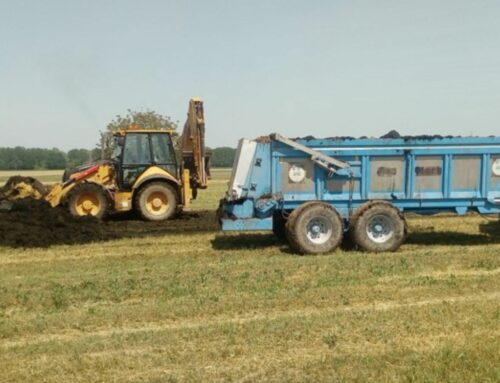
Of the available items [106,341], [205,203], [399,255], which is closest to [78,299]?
[106,341]

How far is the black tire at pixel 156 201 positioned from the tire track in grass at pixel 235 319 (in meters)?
8.14

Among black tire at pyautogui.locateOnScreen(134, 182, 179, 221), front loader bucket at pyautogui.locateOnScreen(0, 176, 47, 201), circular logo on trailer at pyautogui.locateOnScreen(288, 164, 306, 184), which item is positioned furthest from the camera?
front loader bucket at pyautogui.locateOnScreen(0, 176, 47, 201)

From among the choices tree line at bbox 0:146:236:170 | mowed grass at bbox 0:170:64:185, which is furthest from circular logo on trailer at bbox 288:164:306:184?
tree line at bbox 0:146:236:170

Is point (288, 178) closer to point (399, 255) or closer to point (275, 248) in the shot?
point (275, 248)

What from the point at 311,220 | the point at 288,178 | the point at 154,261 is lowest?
the point at 154,261

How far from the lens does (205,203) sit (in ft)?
63.9

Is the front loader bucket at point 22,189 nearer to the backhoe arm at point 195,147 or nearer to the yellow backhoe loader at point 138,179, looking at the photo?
the yellow backhoe loader at point 138,179

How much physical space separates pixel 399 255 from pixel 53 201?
824 centimetres

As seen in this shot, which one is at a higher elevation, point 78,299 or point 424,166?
point 424,166

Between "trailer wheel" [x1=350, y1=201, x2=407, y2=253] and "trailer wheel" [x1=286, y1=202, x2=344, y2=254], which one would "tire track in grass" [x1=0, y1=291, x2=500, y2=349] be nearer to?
"trailer wheel" [x1=350, y1=201, x2=407, y2=253]

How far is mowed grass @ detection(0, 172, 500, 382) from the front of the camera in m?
4.46

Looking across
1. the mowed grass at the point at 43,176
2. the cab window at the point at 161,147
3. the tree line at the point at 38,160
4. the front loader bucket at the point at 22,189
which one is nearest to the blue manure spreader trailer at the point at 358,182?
the cab window at the point at 161,147

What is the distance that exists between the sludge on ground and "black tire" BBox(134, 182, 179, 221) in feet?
1.33

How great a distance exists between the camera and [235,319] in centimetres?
582
